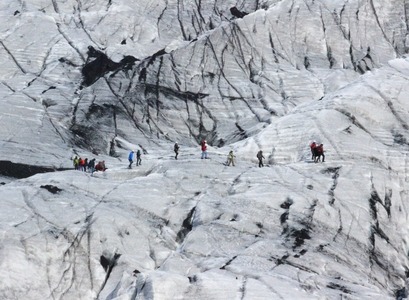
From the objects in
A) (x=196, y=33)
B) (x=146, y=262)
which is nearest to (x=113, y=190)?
(x=146, y=262)

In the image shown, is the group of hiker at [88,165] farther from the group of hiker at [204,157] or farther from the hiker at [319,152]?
the hiker at [319,152]

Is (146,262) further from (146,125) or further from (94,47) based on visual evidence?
(94,47)

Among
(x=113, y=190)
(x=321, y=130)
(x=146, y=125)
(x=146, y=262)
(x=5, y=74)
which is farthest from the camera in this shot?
(x=5, y=74)

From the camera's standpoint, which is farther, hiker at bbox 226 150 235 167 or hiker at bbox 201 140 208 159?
hiker at bbox 201 140 208 159

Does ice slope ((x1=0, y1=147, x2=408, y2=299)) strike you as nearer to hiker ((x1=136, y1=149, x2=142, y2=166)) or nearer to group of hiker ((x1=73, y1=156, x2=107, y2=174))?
group of hiker ((x1=73, y1=156, x2=107, y2=174))

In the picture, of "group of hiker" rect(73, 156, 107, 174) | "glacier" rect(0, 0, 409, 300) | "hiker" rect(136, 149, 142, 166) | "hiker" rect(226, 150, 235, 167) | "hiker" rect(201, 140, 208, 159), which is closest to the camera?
"glacier" rect(0, 0, 409, 300)

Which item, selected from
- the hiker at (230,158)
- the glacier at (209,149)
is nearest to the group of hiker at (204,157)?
the hiker at (230,158)

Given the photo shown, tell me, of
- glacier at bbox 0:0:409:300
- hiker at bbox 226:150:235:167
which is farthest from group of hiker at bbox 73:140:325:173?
glacier at bbox 0:0:409:300

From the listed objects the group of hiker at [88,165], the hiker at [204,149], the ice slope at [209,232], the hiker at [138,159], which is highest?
the hiker at [204,149]

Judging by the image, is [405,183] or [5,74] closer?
[405,183]
